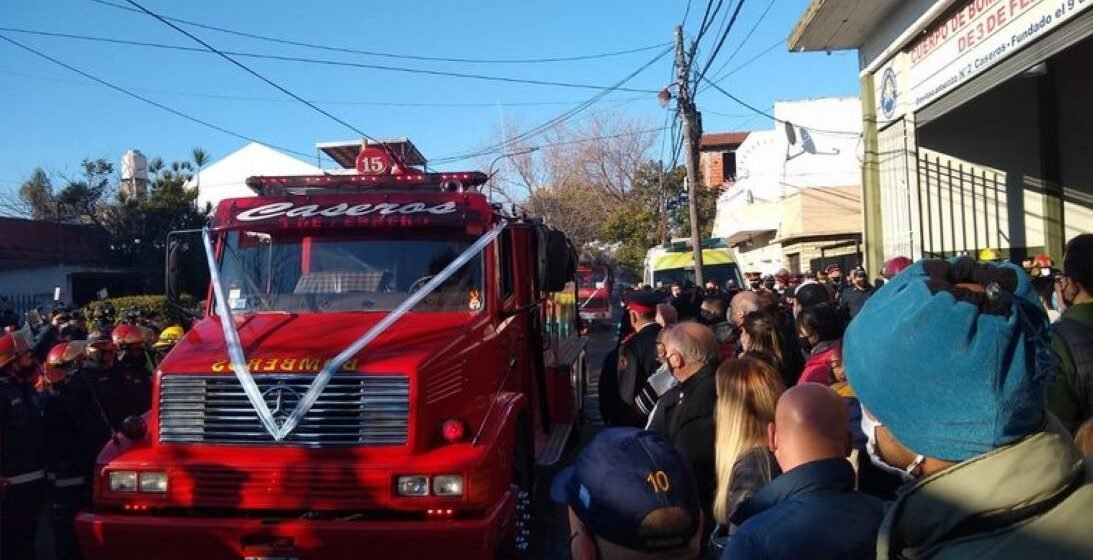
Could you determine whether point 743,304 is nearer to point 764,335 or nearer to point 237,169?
point 764,335

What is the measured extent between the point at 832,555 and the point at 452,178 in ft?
17.2

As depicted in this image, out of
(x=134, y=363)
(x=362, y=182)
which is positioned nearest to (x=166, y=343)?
(x=134, y=363)

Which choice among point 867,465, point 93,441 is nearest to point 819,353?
point 867,465

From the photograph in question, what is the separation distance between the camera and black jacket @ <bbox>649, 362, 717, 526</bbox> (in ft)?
13.3

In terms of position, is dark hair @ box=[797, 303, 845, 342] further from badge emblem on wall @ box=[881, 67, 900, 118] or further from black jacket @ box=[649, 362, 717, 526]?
badge emblem on wall @ box=[881, 67, 900, 118]

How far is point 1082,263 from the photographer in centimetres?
395

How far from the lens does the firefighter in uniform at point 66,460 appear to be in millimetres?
5977

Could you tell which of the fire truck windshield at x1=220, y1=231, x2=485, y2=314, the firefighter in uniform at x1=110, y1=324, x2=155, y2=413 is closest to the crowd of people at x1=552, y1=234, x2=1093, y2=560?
the fire truck windshield at x1=220, y1=231, x2=485, y2=314

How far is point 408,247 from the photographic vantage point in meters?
6.18

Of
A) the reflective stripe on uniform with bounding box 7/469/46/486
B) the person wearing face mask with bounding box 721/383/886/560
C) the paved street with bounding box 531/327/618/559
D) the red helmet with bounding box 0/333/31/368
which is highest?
the red helmet with bounding box 0/333/31/368

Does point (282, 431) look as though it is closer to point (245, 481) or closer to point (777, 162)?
point (245, 481)

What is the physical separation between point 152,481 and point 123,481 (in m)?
0.18

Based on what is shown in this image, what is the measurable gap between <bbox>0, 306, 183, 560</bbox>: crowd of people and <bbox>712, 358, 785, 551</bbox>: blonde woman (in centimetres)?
381

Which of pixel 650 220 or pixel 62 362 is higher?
pixel 650 220
